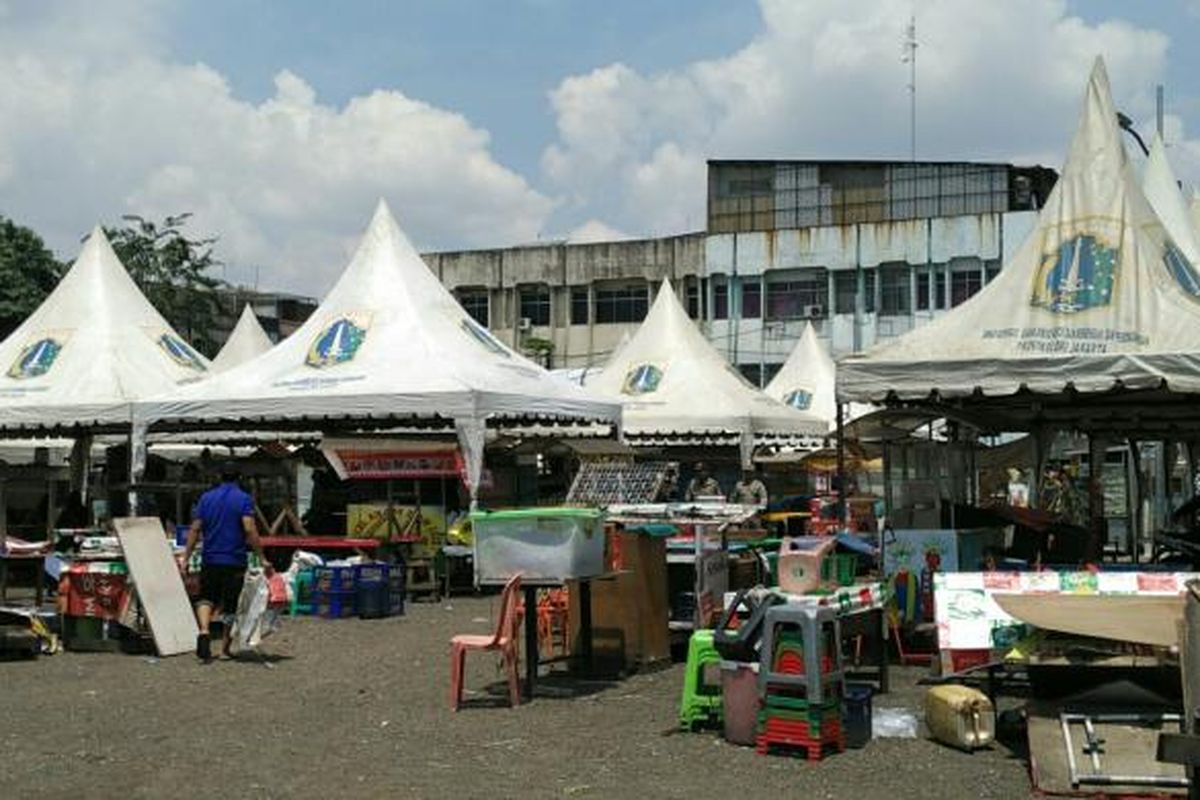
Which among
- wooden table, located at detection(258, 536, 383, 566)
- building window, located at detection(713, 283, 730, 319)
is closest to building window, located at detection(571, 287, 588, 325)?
building window, located at detection(713, 283, 730, 319)

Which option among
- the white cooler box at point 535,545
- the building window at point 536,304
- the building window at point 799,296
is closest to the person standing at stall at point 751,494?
the white cooler box at point 535,545

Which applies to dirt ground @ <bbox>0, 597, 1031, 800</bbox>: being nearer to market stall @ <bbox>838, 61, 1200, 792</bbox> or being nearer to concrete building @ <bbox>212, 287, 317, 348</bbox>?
market stall @ <bbox>838, 61, 1200, 792</bbox>

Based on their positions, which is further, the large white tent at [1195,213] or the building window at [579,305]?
the building window at [579,305]

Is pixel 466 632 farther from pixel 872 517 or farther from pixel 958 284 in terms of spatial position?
pixel 958 284

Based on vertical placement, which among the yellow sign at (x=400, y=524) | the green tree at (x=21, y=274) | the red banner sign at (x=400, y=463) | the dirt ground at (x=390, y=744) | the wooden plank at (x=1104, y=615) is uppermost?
the green tree at (x=21, y=274)

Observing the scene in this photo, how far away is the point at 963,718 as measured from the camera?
8094 millimetres

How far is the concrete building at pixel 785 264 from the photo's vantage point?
47.6m

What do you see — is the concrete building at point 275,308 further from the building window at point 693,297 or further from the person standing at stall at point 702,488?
the person standing at stall at point 702,488

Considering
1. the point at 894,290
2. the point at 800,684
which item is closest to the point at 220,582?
the point at 800,684

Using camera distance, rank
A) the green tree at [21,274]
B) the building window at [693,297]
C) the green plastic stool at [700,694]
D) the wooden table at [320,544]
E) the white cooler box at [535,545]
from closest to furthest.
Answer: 1. the green plastic stool at [700,694]
2. the white cooler box at [535,545]
3. the wooden table at [320,544]
4. the green tree at [21,274]
5. the building window at [693,297]

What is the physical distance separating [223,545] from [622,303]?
41291 millimetres

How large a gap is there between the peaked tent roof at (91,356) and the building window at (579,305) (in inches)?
1214

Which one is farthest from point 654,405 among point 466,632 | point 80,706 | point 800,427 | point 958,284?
point 958,284

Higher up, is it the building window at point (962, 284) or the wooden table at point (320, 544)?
the building window at point (962, 284)
